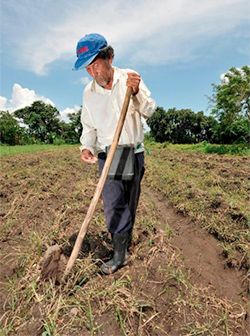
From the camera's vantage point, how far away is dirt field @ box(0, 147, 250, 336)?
2.47 meters

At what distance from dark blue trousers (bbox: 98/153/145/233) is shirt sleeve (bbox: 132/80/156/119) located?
0.41 m

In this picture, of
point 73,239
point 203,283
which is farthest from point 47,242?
point 203,283

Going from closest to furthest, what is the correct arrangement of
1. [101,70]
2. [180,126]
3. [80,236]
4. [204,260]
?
[80,236] → [101,70] → [204,260] → [180,126]

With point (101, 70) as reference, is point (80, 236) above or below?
below

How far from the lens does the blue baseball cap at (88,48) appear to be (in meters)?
2.84

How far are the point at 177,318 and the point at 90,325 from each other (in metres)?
0.63

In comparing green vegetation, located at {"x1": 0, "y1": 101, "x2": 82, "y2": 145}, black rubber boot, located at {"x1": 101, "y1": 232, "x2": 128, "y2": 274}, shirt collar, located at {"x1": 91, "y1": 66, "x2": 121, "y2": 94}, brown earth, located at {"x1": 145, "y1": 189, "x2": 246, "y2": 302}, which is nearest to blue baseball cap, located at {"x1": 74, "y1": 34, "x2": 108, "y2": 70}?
shirt collar, located at {"x1": 91, "y1": 66, "x2": 121, "y2": 94}

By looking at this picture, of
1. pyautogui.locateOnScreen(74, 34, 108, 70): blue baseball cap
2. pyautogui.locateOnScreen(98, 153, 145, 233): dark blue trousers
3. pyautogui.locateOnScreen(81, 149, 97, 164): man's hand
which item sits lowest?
pyautogui.locateOnScreen(98, 153, 145, 233): dark blue trousers

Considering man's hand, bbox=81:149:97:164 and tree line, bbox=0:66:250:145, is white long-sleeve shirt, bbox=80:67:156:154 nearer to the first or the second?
man's hand, bbox=81:149:97:164

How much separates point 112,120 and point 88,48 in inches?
23.6

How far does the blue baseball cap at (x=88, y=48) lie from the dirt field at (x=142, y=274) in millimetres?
1645

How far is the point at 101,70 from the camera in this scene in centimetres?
294

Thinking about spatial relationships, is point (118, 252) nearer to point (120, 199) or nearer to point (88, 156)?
point (120, 199)

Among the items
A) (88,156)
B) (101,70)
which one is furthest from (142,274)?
(101,70)
